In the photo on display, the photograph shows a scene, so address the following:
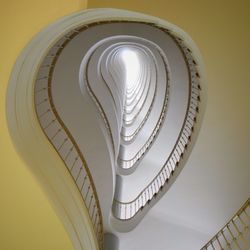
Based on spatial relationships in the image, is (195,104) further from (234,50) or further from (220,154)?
(234,50)

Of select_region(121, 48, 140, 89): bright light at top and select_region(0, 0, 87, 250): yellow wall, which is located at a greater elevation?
select_region(121, 48, 140, 89): bright light at top

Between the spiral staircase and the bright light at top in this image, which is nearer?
the spiral staircase

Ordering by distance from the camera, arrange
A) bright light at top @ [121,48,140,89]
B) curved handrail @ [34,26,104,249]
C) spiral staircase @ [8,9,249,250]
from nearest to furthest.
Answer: spiral staircase @ [8,9,249,250] < curved handrail @ [34,26,104,249] < bright light at top @ [121,48,140,89]

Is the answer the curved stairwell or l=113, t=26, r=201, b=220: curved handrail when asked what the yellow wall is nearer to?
the curved stairwell

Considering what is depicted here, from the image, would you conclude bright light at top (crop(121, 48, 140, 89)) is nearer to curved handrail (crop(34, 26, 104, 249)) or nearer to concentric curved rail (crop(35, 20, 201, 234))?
concentric curved rail (crop(35, 20, 201, 234))

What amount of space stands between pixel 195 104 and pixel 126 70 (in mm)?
11567

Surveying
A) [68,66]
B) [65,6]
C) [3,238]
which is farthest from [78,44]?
[3,238]

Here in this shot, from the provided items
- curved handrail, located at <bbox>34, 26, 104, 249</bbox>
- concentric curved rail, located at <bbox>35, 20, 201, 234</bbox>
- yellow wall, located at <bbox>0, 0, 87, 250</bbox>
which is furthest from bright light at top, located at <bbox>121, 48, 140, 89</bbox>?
yellow wall, located at <bbox>0, 0, 87, 250</bbox>

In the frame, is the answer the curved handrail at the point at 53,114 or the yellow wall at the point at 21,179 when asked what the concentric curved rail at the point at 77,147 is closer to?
the curved handrail at the point at 53,114

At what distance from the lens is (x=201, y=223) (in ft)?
22.4

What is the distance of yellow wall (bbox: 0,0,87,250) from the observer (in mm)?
2711

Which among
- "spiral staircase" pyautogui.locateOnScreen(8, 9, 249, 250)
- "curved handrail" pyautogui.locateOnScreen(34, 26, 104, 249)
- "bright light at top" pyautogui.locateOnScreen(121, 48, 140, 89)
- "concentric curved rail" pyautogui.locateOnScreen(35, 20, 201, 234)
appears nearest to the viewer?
"spiral staircase" pyautogui.locateOnScreen(8, 9, 249, 250)

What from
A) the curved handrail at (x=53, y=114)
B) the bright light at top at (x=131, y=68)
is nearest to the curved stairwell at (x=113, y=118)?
the curved handrail at (x=53, y=114)

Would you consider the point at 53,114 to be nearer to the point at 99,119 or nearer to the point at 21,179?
the point at 21,179
